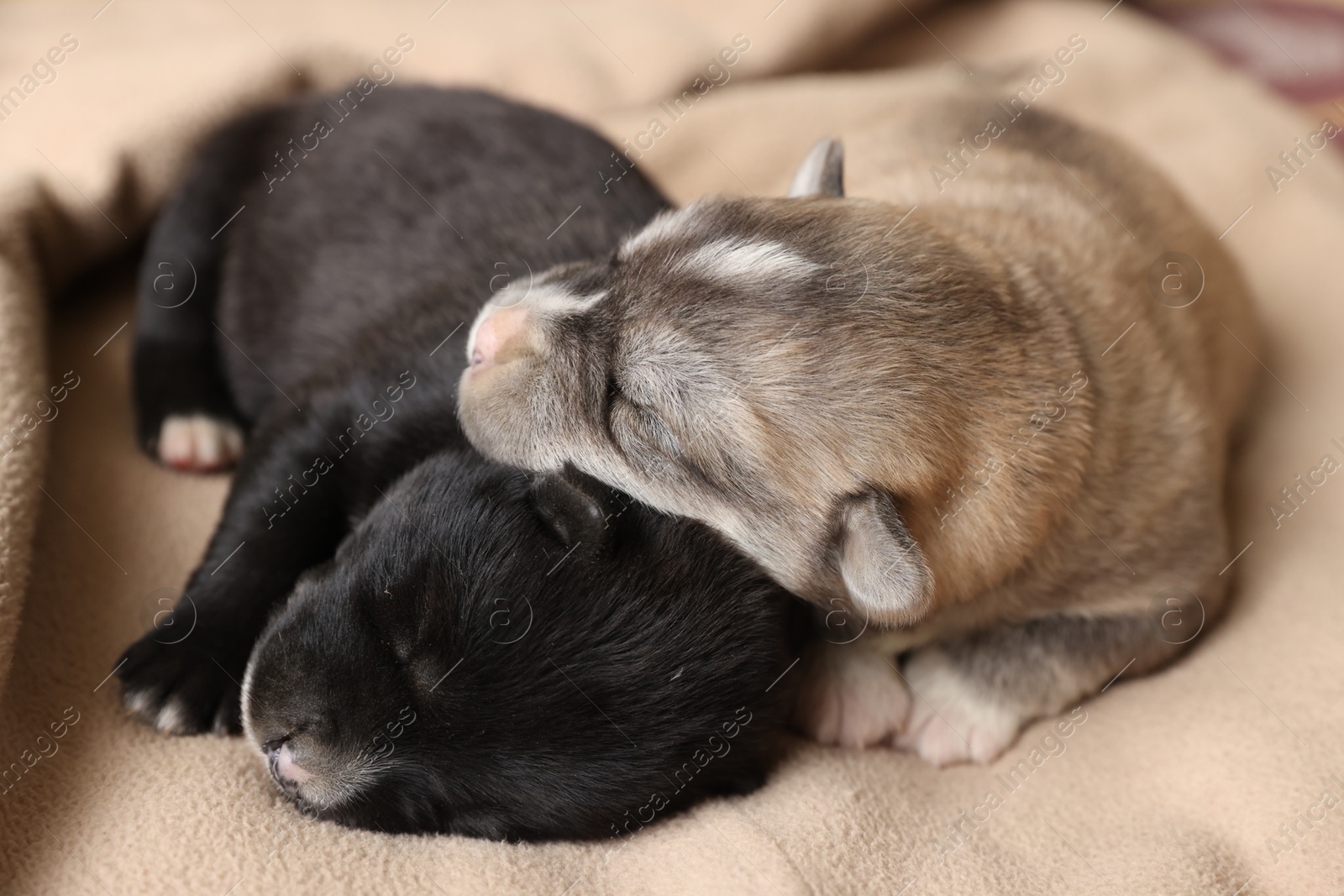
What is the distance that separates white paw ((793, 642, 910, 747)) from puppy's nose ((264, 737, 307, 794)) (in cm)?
123

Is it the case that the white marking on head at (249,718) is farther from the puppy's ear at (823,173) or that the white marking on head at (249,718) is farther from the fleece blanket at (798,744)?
the puppy's ear at (823,173)

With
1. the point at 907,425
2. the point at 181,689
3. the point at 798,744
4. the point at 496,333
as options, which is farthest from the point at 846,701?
the point at 181,689

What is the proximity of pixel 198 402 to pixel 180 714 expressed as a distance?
1320 millimetres

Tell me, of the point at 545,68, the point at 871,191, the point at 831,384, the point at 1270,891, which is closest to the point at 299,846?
the point at 831,384

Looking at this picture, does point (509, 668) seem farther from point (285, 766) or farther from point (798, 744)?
point (798, 744)

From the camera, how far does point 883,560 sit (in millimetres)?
2270

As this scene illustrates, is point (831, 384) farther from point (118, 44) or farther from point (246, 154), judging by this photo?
point (118, 44)

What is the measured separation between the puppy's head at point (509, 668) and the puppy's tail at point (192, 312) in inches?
51.3

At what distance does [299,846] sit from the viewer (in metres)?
2.19

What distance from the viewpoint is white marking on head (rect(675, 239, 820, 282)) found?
2389 mm

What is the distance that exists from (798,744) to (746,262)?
1.22 m

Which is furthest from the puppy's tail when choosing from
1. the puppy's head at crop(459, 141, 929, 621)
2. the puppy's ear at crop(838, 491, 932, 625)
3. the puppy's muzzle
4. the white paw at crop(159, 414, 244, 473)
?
the puppy's ear at crop(838, 491, 932, 625)

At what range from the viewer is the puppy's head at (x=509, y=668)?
6.87 ft

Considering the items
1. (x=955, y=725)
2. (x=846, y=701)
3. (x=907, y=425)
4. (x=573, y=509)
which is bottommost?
(x=955, y=725)
